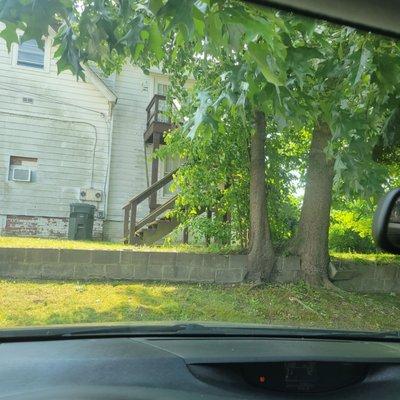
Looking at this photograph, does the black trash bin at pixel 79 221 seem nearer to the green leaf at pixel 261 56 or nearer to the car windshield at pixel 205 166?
the car windshield at pixel 205 166

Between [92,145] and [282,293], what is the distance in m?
9.78

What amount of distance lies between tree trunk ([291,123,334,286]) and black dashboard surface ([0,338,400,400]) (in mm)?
Result: 6300

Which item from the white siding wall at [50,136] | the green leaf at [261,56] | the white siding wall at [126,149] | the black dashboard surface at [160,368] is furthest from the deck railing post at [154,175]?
the black dashboard surface at [160,368]

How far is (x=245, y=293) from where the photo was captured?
8.20m

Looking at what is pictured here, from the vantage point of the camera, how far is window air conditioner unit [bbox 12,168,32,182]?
15.6m

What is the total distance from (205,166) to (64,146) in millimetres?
7963

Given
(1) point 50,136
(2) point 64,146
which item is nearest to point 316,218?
(2) point 64,146

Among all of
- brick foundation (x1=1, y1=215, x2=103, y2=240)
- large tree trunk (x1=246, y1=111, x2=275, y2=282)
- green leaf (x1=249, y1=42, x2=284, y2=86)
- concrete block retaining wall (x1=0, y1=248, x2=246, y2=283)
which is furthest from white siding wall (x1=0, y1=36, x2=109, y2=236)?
green leaf (x1=249, y1=42, x2=284, y2=86)

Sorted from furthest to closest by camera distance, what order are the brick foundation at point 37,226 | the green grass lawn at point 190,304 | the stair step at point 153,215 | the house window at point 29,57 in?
the house window at point 29,57 → the brick foundation at point 37,226 → the stair step at point 153,215 → the green grass lawn at point 190,304

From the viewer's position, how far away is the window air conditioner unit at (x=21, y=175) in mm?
15594

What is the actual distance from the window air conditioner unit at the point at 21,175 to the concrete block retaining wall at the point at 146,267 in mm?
7996

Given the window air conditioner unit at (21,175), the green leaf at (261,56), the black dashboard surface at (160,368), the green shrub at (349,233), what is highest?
the window air conditioner unit at (21,175)

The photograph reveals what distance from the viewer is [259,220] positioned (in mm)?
8898

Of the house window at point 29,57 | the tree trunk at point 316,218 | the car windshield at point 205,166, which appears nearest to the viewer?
the car windshield at point 205,166
